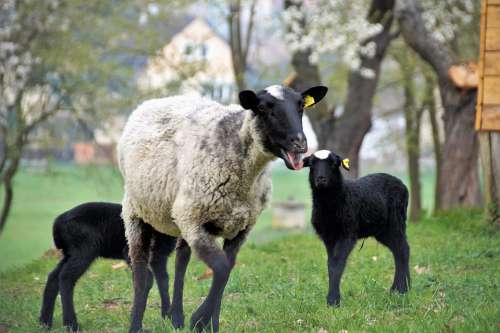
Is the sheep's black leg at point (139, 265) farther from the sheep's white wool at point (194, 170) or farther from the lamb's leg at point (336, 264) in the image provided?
the lamb's leg at point (336, 264)

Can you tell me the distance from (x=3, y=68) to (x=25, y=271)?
23.3 feet

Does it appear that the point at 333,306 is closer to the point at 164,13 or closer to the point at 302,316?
the point at 302,316

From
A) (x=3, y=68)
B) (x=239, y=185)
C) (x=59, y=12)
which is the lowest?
(x=239, y=185)

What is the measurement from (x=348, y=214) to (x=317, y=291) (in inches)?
31.9

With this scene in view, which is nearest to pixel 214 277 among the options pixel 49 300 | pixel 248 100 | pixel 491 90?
pixel 248 100

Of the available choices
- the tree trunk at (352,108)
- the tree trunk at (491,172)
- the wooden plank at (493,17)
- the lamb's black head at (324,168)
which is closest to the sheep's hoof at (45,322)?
the lamb's black head at (324,168)

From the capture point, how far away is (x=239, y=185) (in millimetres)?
5652

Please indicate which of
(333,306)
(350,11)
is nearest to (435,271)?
(333,306)

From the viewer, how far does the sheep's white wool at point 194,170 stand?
5613 mm

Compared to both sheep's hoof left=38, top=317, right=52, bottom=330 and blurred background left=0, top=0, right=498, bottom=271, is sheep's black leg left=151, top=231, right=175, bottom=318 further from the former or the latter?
blurred background left=0, top=0, right=498, bottom=271

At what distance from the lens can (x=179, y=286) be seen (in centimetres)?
623

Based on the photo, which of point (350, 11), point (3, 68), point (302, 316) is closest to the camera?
point (302, 316)

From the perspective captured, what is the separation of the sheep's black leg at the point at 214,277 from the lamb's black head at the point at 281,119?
0.85 metres

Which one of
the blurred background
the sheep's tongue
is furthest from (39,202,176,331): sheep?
the blurred background
